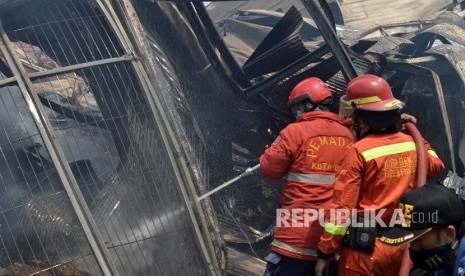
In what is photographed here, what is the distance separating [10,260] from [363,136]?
2509 millimetres

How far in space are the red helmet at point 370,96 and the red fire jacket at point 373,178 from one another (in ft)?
0.60

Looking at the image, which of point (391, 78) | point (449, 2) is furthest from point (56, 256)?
point (449, 2)

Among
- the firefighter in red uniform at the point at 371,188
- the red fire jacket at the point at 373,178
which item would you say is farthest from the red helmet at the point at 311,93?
the red fire jacket at the point at 373,178

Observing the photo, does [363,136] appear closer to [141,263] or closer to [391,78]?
[141,263]

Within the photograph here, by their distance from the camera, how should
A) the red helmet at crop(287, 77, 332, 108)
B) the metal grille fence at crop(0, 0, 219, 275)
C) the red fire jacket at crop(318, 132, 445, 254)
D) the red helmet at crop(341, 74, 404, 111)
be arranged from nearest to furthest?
the red fire jacket at crop(318, 132, 445, 254), the red helmet at crop(341, 74, 404, 111), the metal grille fence at crop(0, 0, 219, 275), the red helmet at crop(287, 77, 332, 108)

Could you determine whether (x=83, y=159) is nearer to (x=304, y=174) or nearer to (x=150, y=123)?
(x=150, y=123)

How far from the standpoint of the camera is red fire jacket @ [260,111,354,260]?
473 cm

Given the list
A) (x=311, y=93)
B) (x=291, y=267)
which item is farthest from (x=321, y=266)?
(x=311, y=93)

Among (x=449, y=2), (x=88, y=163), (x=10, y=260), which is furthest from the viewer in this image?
(x=449, y=2)

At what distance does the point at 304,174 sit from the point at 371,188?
67 centimetres

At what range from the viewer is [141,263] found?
17.3 feet

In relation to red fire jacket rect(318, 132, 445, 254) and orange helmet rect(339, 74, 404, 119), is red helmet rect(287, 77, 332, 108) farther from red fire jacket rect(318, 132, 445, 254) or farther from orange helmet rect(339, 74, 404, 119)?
red fire jacket rect(318, 132, 445, 254)

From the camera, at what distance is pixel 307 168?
475 cm

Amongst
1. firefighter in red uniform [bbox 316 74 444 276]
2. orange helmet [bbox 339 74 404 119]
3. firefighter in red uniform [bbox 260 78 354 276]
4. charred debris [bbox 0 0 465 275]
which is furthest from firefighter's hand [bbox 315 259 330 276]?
charred debris [bbox 0 0 465 275]
